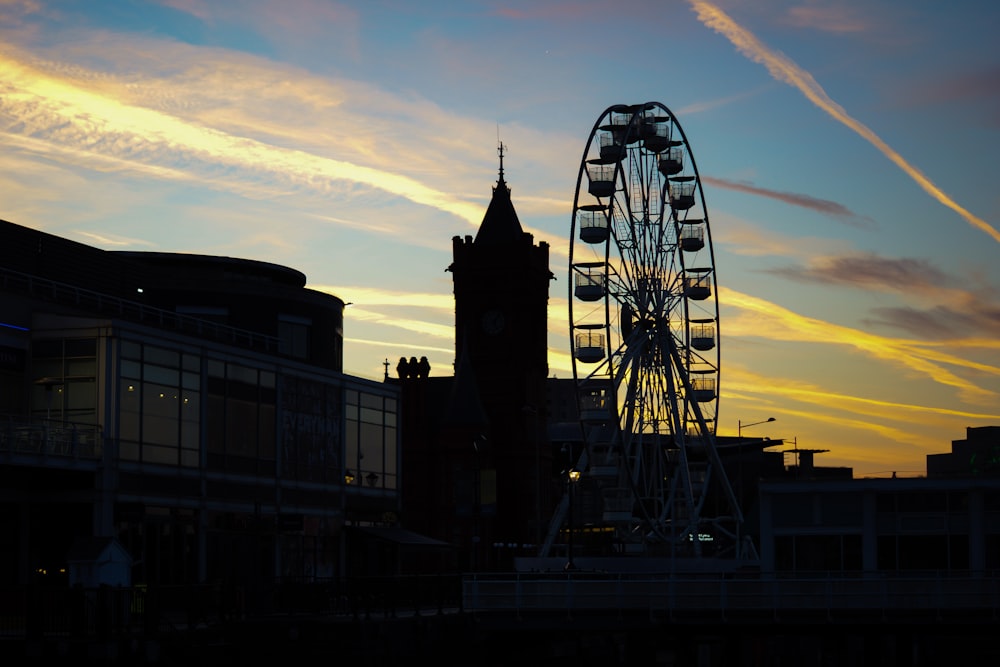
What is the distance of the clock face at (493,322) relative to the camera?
145625 mm

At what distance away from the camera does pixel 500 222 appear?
153125 millimetres

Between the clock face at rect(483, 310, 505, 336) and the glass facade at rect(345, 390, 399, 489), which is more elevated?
the clock face at rect(483, 310, 505, 336)

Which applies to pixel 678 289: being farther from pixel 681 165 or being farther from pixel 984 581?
pixel 984 581

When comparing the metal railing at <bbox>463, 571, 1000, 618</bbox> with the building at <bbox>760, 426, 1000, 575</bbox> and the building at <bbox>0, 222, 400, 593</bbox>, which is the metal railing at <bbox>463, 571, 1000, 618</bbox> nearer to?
the building at <bbox>0, 222, 400, 593</bbox>

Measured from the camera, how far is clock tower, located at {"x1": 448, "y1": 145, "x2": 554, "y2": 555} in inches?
5399

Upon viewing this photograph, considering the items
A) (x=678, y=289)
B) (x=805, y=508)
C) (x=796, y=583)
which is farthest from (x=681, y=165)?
(x=796, y=583)

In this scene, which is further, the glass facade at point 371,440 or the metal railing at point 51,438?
the glass facade at point 371,440

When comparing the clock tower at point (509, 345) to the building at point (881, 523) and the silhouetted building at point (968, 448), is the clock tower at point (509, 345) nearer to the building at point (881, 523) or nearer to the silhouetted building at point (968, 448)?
the silhouetted building at point (968, 448)

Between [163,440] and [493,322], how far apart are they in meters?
89.3

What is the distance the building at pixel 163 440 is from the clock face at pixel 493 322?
65816mm

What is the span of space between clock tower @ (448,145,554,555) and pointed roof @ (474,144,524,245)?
10cm

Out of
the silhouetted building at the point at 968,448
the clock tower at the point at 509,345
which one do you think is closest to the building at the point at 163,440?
the clock tower at the point at 509,345

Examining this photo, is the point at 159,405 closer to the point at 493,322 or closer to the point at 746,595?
the point at 746,595

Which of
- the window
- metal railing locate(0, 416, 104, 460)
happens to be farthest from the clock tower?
metal railing locate(0, 416, 104, 460)
